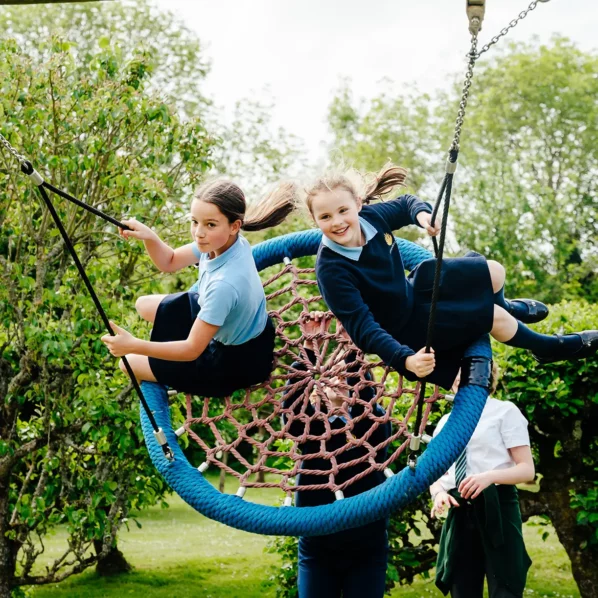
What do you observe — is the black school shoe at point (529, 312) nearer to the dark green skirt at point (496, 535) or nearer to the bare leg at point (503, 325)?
the bare leg at point (503, 325)

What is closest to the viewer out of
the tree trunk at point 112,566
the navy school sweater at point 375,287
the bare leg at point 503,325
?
the navy school sweater at point 375,287

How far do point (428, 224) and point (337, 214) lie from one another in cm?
29

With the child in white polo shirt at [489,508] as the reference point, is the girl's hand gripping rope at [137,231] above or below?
above

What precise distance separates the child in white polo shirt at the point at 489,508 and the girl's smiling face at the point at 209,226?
3.41 ft

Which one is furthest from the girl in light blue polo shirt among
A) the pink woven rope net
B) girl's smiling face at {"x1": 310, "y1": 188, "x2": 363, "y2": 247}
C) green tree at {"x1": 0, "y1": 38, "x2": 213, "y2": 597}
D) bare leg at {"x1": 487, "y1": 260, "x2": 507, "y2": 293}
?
green tree at {"x1": 0, "y1": 38, "x2": 213, "y2": 597}

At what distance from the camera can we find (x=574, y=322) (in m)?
4.32

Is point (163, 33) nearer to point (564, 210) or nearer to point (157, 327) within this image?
point (564, 210)

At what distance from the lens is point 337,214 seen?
265 cm

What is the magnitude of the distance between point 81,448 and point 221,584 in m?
2.40

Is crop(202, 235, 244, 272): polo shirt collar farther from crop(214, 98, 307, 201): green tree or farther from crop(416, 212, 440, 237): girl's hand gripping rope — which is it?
crop(214, 98, 307, 201): green tree

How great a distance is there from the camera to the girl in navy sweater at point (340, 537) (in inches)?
110

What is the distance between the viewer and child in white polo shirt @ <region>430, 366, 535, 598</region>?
2943 millimetres

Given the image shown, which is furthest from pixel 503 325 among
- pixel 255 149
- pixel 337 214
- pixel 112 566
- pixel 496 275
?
pixel 255 149

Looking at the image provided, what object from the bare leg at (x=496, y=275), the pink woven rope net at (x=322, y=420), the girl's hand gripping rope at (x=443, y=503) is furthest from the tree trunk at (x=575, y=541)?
the bare leg at (x=496, y=275)
